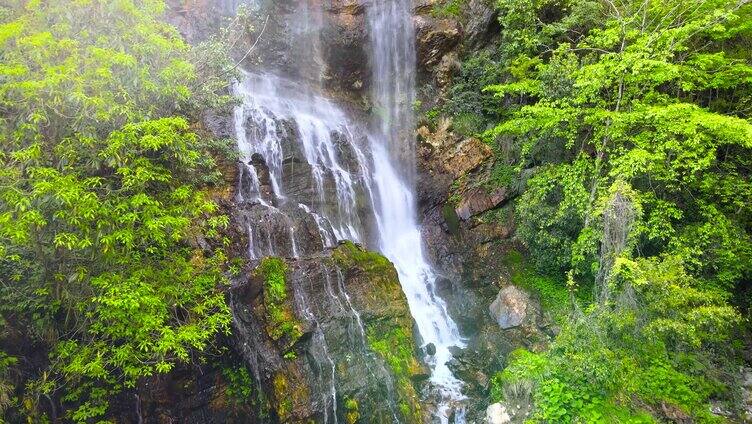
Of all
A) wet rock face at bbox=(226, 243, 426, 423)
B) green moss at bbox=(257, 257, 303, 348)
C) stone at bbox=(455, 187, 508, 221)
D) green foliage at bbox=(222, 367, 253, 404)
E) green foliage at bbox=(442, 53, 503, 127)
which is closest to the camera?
wet rock face at bbox=(226, 243, 426, 423)

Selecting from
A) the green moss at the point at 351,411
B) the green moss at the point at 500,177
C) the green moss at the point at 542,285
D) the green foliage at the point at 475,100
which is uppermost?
the green foliage at the point at 475,100

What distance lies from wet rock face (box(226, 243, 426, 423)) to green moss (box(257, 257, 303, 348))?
0.02 metres

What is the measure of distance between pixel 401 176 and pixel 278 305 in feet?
29.3

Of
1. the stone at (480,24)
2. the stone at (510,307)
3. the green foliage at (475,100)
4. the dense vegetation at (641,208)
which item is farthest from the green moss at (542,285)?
the stone at (480,24)

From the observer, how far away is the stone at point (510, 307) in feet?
37.1

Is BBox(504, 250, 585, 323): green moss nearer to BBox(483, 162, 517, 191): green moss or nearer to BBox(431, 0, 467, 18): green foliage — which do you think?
BBox(483, 162, 517, 191): green moss

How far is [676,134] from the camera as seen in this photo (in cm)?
934

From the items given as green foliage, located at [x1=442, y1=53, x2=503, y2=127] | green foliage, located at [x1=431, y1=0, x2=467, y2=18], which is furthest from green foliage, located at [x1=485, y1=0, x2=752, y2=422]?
green foliage, located at [x1=431, y1=0, x2=467, y2=18]

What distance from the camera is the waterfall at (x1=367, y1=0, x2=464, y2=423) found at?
1180 centimetres

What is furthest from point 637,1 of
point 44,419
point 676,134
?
point 44,419

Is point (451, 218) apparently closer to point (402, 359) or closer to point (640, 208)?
point (402, 359)

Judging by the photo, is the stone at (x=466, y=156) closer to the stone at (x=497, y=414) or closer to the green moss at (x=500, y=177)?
the green moss at (x=500, y=177)

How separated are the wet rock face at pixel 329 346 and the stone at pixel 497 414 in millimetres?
1374

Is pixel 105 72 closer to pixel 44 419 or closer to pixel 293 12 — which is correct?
pixel 44 419
